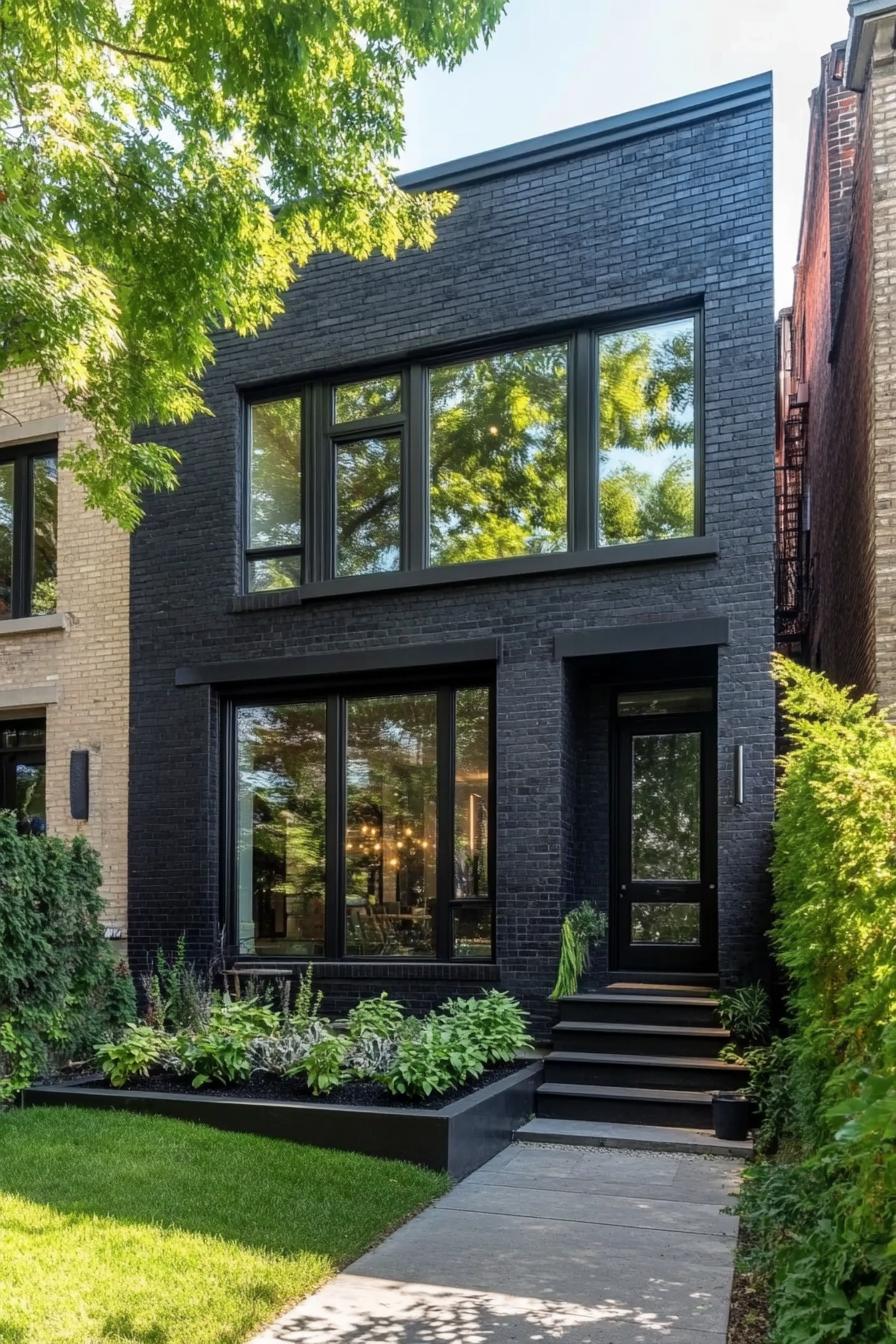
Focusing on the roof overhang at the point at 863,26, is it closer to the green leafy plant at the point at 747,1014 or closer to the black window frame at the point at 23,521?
the green leafy plant at the point at 747,1014

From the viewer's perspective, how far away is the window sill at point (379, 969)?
9531mm

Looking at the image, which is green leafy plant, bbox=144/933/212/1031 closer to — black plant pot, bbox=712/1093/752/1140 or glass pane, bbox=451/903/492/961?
glass pane, bbox=451/903/492/961

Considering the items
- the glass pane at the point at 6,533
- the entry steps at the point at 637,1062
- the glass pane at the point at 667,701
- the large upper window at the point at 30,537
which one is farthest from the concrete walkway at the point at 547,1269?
the glass pane at the point at 6,533

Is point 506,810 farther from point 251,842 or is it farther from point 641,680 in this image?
point 251,842

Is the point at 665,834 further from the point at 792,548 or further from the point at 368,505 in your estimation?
the point at 792,548

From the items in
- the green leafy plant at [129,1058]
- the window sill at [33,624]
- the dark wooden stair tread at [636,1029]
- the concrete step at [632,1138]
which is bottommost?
the concrete step at [632,1138]

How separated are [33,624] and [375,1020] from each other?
6095 mm

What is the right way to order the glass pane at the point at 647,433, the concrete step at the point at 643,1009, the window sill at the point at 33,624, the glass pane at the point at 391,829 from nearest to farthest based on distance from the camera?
the concrete step at the point at 643,1009 → the glass pane at the point at 647,433 → the glass pane at the point at 391,829 → the window sill at the point at 33,624

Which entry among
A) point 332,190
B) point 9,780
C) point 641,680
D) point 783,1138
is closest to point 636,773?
point 641,680

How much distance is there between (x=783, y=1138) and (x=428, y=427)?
658cm

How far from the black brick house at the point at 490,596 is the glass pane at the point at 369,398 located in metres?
0.03

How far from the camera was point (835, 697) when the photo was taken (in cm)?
603

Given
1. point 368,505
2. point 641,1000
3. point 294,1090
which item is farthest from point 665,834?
point 368,505

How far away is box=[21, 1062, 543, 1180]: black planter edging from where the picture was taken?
655 cm
